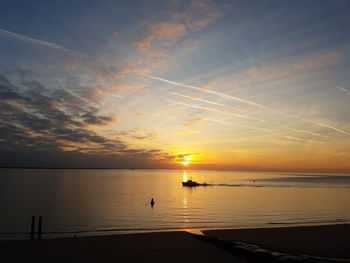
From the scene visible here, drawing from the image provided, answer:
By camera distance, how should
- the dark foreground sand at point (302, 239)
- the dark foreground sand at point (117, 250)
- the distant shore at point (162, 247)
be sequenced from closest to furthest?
the dark foreground sand at point (117, 250) < the distant shore at point (162, 247) < the dark foreground sand at point (302, 239)

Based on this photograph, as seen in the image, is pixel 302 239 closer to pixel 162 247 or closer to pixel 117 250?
pixel 162 247

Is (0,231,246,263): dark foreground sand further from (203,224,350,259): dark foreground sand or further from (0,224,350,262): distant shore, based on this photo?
(203,224,350,259): dark foreground sand

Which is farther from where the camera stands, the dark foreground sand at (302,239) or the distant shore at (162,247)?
the dark foreground sand at (302,239)

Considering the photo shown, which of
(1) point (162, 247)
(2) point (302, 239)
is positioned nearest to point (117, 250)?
(1) point (162, 247)

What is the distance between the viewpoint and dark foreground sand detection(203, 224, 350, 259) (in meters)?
19.0

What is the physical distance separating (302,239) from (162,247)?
13.2 meters

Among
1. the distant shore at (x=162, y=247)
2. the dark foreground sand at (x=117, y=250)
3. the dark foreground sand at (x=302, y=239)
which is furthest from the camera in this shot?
the dark foreground sand at (x=302, y=239)

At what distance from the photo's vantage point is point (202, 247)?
62.9 ft

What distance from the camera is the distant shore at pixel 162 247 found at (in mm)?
16938

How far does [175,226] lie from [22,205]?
34426mm

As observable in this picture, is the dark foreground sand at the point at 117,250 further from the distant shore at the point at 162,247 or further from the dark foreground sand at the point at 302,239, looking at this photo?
the dark foreground sand at the point at 302,239

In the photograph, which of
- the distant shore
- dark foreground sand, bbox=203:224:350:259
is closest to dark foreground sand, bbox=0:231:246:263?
the distant shore

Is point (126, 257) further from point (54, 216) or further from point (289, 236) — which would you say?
point (54, 216)

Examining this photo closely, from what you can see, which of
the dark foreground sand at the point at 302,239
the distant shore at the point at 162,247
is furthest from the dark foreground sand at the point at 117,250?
the dark foreground sand at the point at 302,239
